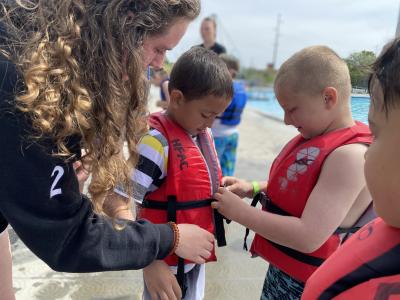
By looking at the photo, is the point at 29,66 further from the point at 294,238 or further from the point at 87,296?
the point at 87,296

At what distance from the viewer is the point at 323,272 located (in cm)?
106

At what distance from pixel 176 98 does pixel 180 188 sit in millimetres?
408

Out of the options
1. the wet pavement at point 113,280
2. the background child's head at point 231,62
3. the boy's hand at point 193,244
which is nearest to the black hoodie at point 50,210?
the boy's hand at point 193,244

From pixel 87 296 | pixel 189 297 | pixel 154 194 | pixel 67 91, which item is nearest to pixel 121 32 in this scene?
pixel 67 91

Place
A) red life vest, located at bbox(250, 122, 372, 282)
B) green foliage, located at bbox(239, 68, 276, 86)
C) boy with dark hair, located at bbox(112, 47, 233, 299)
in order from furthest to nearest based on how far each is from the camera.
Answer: green foliage, located at bbox(239, 68, 276, 86) → boy with dark hair, located at bbox(112, 47, 233, 299) → red life vest, located at bbox(250, 122, 372, 282)

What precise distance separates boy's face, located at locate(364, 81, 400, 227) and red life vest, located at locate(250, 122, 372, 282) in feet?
1.91

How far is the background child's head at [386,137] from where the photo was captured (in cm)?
86

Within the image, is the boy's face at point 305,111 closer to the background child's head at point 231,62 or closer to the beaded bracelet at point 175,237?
the beaded bracelet at point 175,237

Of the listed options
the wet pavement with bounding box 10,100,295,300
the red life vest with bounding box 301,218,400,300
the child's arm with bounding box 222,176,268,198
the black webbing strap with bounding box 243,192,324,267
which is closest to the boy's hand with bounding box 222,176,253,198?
the child's arm with bounding box 222,176,268,198

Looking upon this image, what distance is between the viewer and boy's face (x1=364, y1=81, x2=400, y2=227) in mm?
857

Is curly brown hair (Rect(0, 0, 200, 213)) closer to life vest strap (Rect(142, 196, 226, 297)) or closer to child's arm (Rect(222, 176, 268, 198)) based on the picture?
life vest strap (Rect(142, 196, 226, 297))

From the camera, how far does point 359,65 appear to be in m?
1.44

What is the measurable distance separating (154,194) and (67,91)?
0.78m

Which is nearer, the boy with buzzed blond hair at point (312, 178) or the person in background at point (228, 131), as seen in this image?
the boy with buzzed blond hair at point (312, 178)
